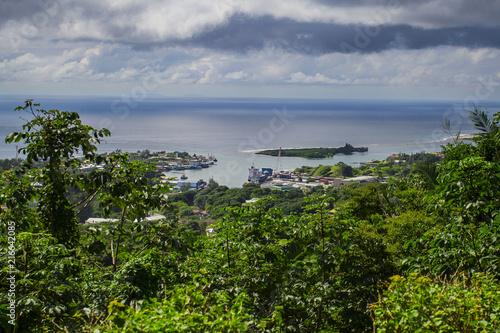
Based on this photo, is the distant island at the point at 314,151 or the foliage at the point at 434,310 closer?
the foliage at the point at 434,310

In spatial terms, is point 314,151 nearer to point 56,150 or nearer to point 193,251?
point 193,251

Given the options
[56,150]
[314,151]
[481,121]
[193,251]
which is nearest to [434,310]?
[193,251]

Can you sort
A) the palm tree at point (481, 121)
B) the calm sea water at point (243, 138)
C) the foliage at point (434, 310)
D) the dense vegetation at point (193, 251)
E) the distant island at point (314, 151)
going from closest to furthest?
1. the foliage at point (434, 310)
2. the dense vegetation at point (193, 251)
3. the palm tree at point (481, 121)
4. the calm sea water at point (243, 138)
5. the distant island at point (314, 151)

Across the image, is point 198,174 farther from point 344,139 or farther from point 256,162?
point 344,139

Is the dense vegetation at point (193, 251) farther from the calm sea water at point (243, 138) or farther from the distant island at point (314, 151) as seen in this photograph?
the distant island at point (314, 151)

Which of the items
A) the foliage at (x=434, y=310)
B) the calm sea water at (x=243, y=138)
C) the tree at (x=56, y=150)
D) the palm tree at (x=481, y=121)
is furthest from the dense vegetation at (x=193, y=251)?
the calm sea water at (x=243, y=138)

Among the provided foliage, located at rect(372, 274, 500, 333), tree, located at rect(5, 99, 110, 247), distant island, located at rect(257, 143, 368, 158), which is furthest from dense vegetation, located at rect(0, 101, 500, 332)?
distant island, located at rect(257, 143, 368, 158)

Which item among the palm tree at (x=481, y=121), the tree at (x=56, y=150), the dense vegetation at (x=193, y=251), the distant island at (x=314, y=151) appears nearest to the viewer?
the dense vegetation at (x=193, y=251)
